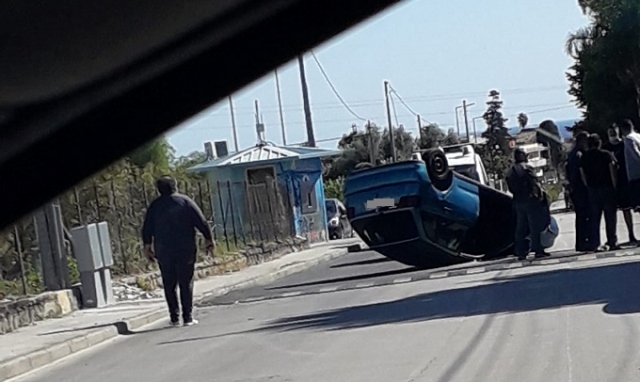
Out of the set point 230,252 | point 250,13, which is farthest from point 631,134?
point 250,13

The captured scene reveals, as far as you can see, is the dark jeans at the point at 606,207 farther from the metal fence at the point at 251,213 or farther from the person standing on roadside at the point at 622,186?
the metal fence at the point at 251,213

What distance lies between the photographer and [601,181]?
18.4 m

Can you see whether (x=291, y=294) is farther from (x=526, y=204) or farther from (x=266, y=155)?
(x=266, y=155)

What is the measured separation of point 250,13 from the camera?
4.33 m

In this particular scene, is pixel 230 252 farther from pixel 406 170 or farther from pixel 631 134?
pixel 631 134

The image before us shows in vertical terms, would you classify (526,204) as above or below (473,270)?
above

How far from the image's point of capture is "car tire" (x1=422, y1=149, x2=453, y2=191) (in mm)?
20156

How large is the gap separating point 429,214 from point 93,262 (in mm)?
4880

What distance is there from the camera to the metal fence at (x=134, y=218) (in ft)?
61.9

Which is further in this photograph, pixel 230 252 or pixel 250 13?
pixel 230 252

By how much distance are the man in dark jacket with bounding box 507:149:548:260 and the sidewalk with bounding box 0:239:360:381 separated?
4.88 meters

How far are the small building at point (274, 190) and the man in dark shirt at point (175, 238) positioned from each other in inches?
616

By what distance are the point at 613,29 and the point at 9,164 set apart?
45106mm

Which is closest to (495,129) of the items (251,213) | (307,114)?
(307,114)
